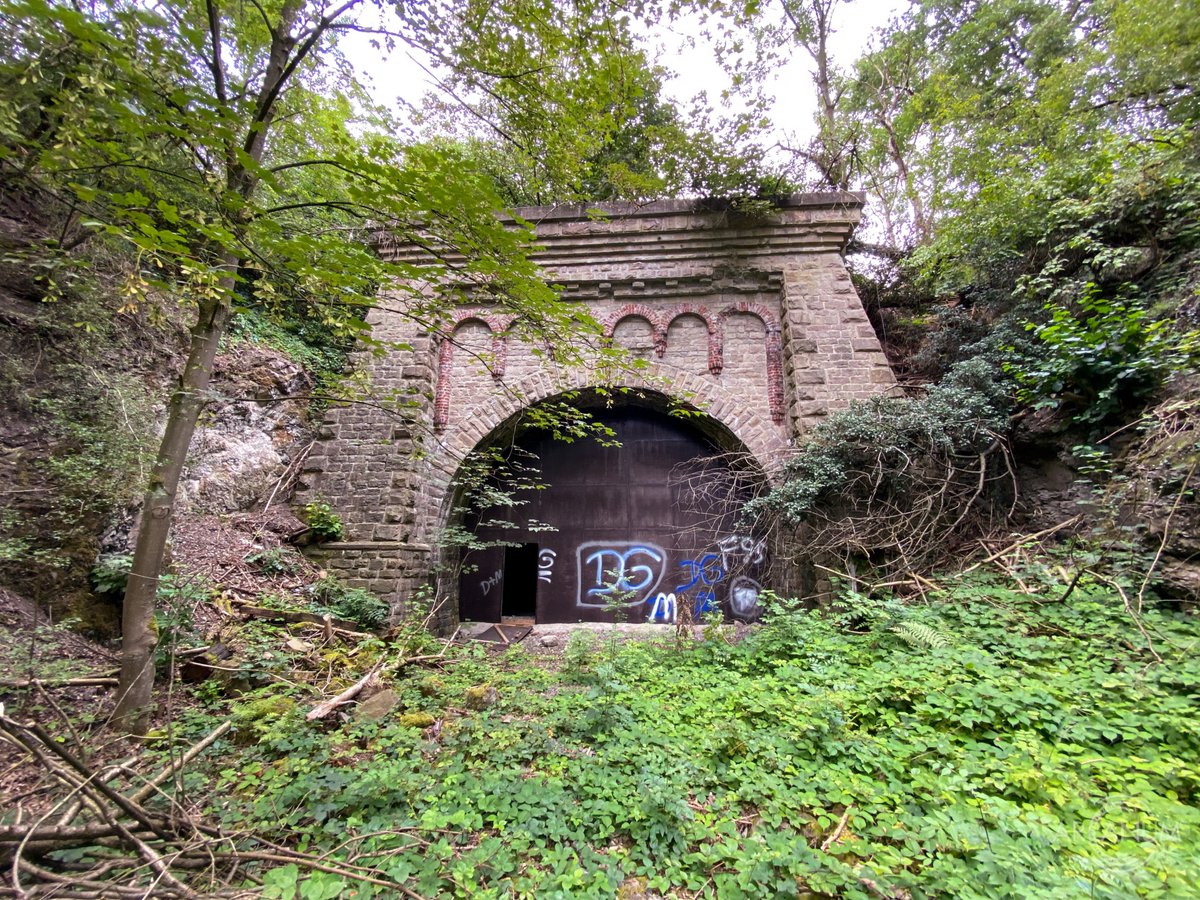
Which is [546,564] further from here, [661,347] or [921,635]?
[921,635]

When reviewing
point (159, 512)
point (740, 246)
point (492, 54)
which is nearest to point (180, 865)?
point (159, 512)

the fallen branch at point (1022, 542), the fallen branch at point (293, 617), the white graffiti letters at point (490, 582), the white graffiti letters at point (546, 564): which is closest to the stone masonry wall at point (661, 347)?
the white graffiti letters at point (490, 582)

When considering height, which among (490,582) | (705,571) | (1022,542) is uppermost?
(1022,542)

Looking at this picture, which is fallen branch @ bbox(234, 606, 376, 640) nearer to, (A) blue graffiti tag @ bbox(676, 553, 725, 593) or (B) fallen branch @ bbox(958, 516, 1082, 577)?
(A) blue graffiti tag @ bbox(676, 553, 725, 593)

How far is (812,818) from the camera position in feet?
7.91

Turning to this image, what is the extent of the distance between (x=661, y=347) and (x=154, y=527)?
587 cm

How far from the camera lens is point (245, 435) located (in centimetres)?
627

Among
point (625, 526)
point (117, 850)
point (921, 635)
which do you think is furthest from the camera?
A: point (625, 526)

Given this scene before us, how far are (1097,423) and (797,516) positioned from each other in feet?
9.70

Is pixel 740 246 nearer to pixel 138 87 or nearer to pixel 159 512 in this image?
pixel 138 87

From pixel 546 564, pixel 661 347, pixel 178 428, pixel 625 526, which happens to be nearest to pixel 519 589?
pixel 546 564

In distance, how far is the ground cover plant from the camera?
1.99 meters

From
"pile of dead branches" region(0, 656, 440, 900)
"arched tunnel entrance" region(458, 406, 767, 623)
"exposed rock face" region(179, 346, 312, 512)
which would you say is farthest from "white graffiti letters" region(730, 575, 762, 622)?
"exposed rock face" region(179, 346, 312, 512)

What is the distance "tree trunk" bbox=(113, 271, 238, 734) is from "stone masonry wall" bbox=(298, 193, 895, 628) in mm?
3356
